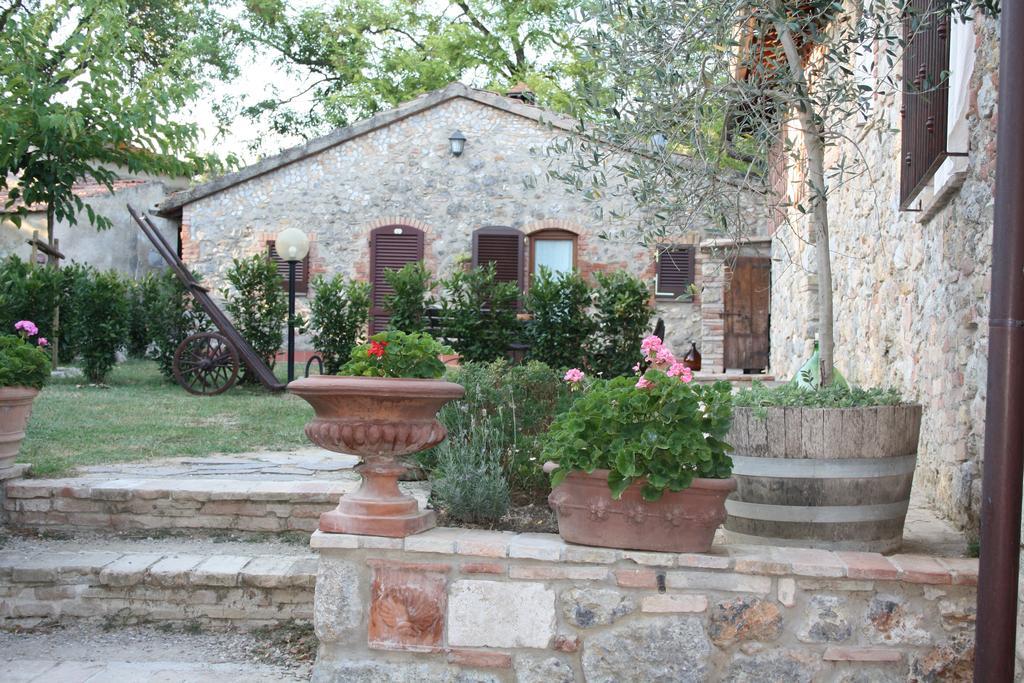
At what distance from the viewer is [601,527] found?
293 centimetres

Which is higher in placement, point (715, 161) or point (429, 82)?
point (429, 82)

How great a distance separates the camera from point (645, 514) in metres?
2.87

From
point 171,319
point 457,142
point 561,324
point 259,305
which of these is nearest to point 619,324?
point 561,324

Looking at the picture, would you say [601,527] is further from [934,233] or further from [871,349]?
[871,349]

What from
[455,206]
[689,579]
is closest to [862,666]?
[689,579]

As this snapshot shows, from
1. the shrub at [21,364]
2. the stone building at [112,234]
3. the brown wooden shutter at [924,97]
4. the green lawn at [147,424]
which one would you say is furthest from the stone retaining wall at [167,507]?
the stone building at [112,234]

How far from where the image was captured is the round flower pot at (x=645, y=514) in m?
2.83

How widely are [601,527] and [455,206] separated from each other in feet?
40.1

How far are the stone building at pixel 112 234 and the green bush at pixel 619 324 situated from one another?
1106 centimetres

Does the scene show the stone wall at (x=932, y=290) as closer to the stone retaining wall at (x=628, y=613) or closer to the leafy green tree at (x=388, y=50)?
the stone retaining wall at (x=628, y=613)

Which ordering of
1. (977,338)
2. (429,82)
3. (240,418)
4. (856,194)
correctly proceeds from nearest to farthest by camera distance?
(977,338) → (856,194) → (240,418) → (429,82)

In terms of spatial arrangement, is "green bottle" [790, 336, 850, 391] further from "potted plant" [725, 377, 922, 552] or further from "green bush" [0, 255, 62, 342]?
"green bush" [0, 255, 62, 342]

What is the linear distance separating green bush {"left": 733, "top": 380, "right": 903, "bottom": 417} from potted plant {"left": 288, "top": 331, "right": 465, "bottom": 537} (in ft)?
3.15

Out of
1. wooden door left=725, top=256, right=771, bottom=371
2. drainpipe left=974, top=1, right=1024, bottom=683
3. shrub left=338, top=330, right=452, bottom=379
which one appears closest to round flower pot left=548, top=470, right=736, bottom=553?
drainpipe left=974, top=1, right=1024, bottom=683
